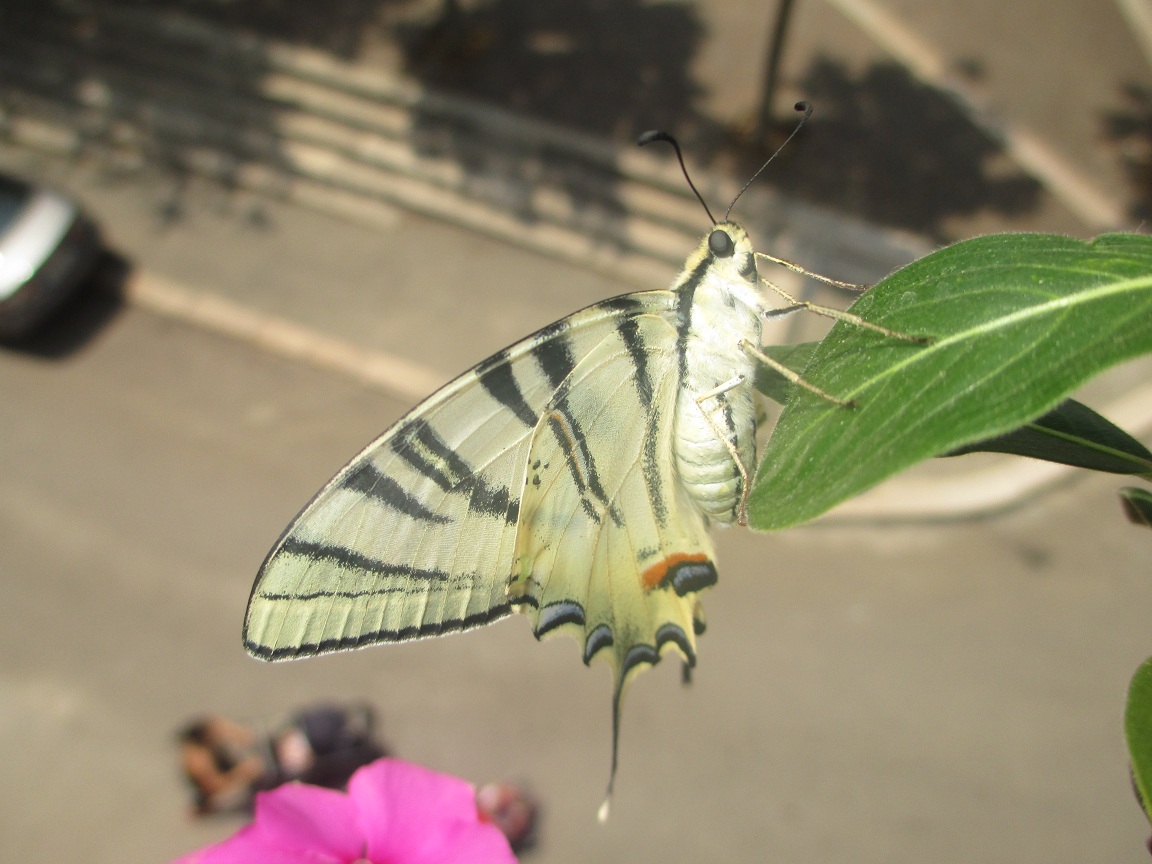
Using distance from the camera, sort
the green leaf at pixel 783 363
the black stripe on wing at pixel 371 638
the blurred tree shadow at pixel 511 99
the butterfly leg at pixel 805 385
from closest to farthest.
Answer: the butterfly leg at pixel 805 385, the green leaf at pixel 783 363, the black stripe on wing at pixel 371 638, the blurred tree shadow at pixel 511 99

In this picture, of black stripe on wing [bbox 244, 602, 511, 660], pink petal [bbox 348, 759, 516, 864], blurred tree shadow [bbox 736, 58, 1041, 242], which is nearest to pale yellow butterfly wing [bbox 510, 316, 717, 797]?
black stripe on wing [bbox 244, 602, 511, 660]

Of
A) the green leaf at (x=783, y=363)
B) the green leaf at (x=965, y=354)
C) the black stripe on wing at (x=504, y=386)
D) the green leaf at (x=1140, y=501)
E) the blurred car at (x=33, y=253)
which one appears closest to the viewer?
the green leaf at (x=965, y=354)

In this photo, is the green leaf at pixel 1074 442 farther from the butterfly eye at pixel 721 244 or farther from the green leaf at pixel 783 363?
the butterfly eye at pixel 721 244

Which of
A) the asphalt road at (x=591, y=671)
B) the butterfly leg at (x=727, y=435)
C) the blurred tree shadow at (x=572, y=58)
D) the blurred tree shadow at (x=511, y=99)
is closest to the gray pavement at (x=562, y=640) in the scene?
the asphalt road at (x=591, y=671)

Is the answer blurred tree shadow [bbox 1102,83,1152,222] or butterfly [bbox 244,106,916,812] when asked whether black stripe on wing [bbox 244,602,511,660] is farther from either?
blurred tree shadow [bbox 1102,83,1152,222]

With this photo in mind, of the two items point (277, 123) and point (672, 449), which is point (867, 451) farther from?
point (277, 123)

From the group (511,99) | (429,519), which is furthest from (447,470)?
(511,99)

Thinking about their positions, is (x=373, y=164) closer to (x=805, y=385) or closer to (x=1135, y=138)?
(x=1135, y=138)
